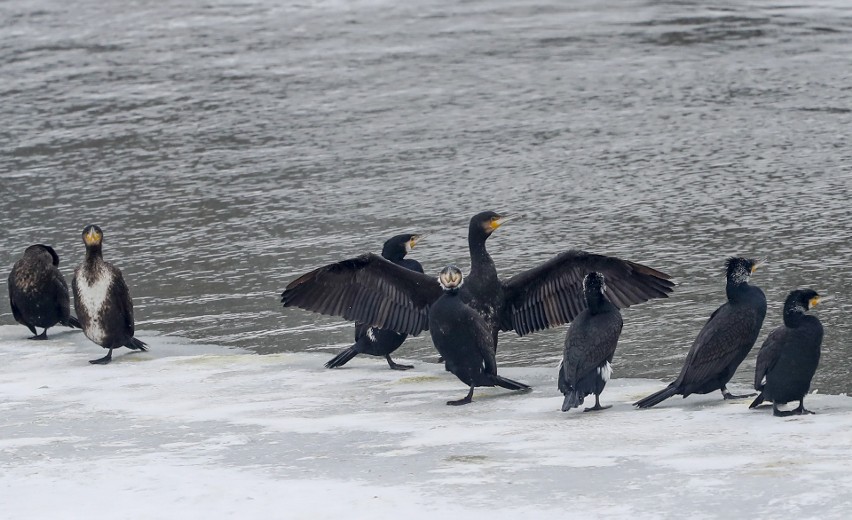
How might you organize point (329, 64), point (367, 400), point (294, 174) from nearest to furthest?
point (367, 400) → point (294, 174) → point (329, 64)

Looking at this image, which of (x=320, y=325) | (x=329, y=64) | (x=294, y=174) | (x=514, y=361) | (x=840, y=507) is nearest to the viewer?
(x=840, y=507)

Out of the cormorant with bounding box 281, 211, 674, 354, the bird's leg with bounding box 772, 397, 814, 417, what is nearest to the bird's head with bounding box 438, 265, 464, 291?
the cormorant with bounding box 281, 211, 674, 354

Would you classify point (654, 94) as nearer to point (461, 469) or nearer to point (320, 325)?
point (320, 325)

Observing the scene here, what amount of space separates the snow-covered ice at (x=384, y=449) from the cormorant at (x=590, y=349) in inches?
4.9

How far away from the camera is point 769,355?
6469 mm

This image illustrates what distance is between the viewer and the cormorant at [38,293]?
Result: 358 inches

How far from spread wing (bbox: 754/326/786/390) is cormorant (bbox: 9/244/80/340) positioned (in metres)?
4.61

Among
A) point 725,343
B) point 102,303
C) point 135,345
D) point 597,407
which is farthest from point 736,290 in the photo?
point 102,303

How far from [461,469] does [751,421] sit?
1.35 m

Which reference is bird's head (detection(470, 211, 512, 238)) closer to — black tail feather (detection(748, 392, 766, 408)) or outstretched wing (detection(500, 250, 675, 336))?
outstretched wing (detection(500, 250, 675, 336))

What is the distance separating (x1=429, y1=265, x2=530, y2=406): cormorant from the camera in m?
7.14

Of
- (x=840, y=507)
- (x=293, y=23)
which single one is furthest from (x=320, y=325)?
(x=293, y=23)

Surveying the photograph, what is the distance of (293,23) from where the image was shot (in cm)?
1831

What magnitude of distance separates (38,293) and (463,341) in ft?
10.7
